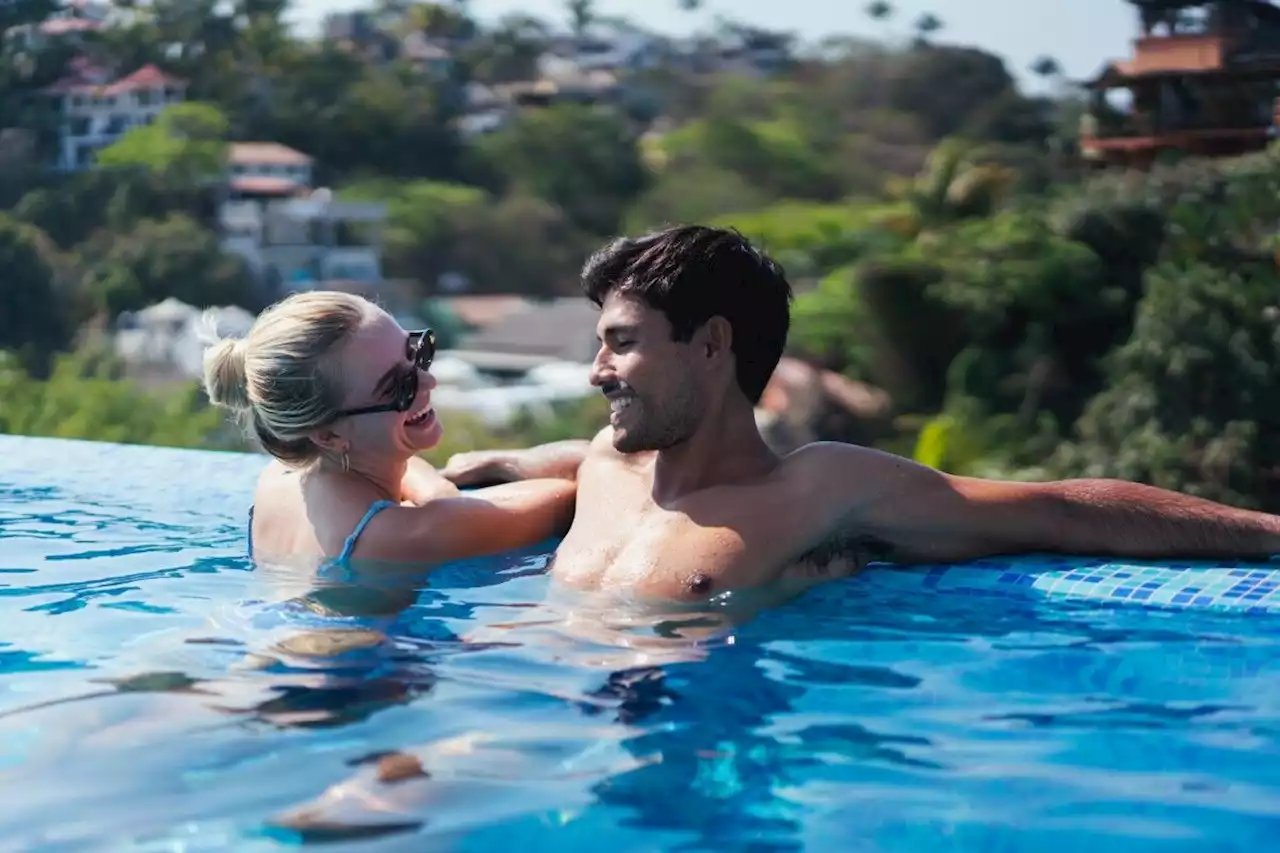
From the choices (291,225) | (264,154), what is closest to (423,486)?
(291,225)

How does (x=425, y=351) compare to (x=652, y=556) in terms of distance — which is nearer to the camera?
(x=652, y=556)

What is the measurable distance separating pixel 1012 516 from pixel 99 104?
42.7 metres

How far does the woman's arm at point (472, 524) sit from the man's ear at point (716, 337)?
63 centimetres

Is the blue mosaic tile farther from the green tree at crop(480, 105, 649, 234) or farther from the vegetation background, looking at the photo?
the green tree at crop(480, 105, 649, 234)

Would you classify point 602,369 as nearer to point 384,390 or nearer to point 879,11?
point 384,390

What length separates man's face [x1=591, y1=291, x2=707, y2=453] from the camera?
364cm

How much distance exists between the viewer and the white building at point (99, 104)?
4153cm

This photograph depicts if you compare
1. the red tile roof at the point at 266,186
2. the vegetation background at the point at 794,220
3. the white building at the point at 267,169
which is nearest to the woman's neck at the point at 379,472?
the vegetation background at the point at 794,220

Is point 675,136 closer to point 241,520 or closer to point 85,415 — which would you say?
point 85,415

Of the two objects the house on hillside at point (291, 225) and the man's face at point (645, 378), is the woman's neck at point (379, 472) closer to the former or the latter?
the man's face at point (645, 378)

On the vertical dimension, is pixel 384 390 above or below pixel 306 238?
above

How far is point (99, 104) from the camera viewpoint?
43.2 m

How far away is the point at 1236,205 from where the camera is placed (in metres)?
24.6

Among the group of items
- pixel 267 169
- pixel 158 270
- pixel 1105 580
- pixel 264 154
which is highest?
pixel 1105 580
